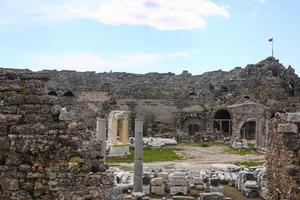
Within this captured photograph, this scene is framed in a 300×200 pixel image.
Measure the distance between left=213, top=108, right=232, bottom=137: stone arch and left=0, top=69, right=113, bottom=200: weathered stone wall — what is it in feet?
135

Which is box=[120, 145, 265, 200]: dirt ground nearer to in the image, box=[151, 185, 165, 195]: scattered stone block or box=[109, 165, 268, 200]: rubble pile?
box=[109, 165, 268, 200]: rubble pile

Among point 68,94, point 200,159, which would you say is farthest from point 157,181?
point 68,94

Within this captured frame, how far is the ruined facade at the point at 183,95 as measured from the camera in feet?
160

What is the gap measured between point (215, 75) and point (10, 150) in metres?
51.2

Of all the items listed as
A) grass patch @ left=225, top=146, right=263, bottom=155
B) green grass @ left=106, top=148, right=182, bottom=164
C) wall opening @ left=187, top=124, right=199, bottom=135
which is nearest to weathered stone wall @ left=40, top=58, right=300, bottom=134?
wall opening @ left=187, top=124, right=199, bottom=135

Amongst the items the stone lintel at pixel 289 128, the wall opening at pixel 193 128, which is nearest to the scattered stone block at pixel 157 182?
the stone lintel at pixel 289 128

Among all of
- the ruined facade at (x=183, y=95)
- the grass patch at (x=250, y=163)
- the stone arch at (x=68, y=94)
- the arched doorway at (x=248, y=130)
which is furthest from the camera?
the stone arch at (x=68, y=94)

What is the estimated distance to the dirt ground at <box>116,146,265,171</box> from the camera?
85.8 ft

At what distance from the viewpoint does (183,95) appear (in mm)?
52406

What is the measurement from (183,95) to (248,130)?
8.11 m

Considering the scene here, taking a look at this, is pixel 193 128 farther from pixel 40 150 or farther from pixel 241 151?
pixel 40 150

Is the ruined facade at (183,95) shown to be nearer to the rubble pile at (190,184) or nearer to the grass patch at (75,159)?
the rubble pile at (190,184)

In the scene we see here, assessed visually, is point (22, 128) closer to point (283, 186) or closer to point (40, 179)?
point (40, 179)

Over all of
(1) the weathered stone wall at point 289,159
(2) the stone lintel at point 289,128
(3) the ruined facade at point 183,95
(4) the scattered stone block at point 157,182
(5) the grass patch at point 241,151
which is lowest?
(4) the scattered stone block at point 157,182
